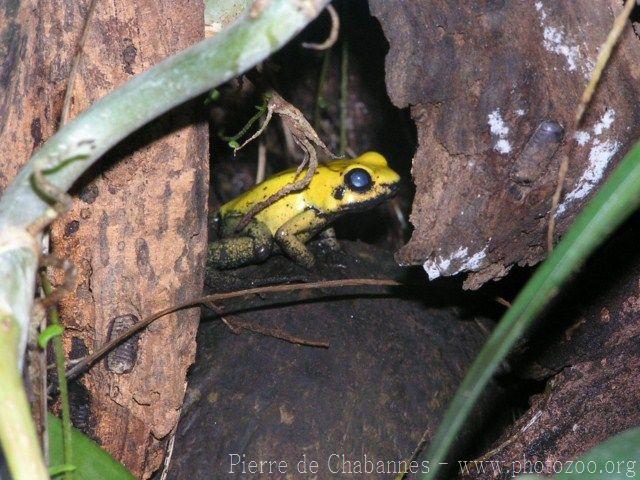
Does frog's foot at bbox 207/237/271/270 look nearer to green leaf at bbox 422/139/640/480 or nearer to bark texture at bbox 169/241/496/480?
bark texture at bbox 169/241/496/480

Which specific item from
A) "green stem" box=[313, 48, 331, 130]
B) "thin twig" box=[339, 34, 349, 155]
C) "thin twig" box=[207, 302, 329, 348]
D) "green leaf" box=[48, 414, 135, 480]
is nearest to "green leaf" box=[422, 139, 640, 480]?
"green leaf" box=[48, 414, 135, 480]

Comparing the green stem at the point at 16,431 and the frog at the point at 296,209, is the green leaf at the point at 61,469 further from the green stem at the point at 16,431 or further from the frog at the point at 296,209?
the frog at the point at 296,209

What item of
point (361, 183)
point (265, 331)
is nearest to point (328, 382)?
point (265, 331)

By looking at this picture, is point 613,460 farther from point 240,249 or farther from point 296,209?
point 296,209

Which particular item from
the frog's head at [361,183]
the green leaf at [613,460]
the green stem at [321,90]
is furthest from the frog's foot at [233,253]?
the green leaf at [613,460]

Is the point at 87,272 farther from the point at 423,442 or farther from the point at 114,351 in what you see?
the point at 423,442
